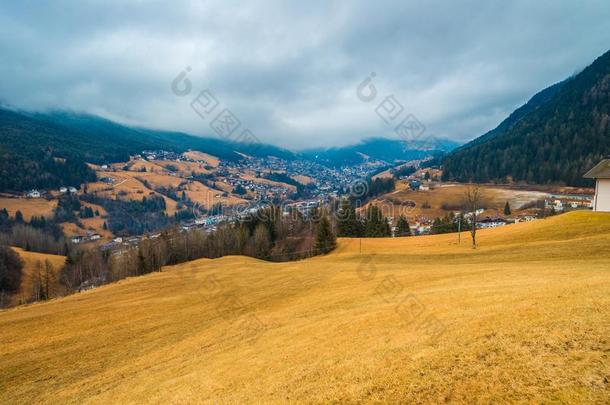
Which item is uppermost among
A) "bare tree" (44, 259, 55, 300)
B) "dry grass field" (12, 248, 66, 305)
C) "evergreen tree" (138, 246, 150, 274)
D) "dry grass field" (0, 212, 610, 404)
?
"dry grass field" (0, 212, 610, 404)

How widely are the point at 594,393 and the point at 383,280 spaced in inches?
978

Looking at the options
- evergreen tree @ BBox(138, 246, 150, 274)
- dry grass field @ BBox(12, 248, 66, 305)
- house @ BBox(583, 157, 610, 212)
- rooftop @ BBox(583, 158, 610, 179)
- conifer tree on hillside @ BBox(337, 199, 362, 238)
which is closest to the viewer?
rooftop @ BBox(583, 158, 610, 179)

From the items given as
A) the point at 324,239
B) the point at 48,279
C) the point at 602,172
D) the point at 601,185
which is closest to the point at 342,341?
the point at 602,172

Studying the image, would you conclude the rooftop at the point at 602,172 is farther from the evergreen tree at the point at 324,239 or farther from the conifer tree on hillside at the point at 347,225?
the conifer tree on hillside at the point at 347,225

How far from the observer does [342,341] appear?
18078mm

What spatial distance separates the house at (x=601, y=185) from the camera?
4866cm

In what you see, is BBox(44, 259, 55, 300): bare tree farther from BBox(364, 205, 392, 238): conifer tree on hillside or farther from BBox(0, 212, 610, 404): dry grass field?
BBox(364, 205, 392, 238): conifer tree on hillside

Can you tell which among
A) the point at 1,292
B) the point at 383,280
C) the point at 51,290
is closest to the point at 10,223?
the point at 1,292

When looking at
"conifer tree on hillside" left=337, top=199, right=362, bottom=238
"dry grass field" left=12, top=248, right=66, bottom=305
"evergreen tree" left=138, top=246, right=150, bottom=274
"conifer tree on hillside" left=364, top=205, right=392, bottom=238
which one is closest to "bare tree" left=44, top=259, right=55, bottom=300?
"dry grass field" left=12, top=248, right=66, bottom=305

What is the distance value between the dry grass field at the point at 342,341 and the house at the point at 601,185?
40.6ft

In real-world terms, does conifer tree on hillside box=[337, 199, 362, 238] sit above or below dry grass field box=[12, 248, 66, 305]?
above

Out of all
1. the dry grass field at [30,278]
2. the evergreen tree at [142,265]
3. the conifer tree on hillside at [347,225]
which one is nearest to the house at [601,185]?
the conifer tree on hillside at [347,225]

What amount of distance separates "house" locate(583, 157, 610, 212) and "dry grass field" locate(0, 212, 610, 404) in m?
12.4

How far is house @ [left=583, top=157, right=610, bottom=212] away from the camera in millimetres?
48656
